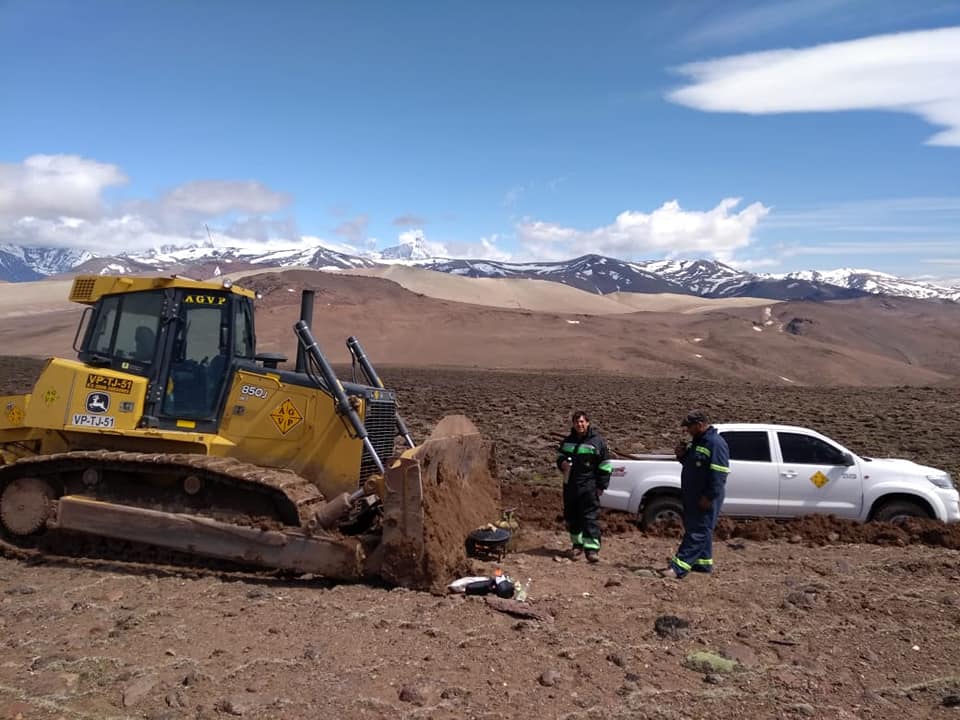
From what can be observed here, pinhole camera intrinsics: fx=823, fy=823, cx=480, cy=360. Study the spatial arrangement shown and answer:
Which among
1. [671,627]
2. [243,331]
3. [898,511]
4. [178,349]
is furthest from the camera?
[898,511]

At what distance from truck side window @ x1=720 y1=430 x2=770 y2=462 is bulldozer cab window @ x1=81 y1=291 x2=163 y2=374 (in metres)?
7.20

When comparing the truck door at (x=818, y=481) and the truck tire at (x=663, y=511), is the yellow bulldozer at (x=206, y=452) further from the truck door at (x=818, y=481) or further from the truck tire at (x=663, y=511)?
the truck door at (x=818, y=481)

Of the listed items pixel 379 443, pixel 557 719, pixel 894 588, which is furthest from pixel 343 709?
pixel 894 588

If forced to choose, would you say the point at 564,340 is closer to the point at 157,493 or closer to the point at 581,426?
the point at 581,426

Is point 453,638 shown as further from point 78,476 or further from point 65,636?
point 78,476

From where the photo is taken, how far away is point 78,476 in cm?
840

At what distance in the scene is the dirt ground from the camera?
538cm

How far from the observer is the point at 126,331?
8.57 metres

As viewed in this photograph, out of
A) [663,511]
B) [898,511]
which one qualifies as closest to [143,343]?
[663,511]

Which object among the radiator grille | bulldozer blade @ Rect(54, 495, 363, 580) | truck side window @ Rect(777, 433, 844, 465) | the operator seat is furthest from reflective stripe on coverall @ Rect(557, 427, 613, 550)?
the radiator grille

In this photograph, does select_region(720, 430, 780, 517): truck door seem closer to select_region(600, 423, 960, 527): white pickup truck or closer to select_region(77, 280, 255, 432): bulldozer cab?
select_region(600, 423, 960, 527): white pickup truck

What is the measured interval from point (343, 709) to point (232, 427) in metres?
3.89

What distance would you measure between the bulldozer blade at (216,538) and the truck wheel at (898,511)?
22.7ft

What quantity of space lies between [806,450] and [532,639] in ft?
19.4
